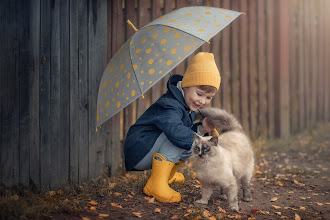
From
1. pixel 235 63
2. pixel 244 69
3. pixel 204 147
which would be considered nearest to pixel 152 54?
pixel 204 147

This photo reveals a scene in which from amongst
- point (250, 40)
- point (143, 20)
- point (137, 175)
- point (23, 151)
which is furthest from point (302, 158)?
point (23, 151)

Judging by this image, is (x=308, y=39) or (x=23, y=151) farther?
(x=308, y=39)

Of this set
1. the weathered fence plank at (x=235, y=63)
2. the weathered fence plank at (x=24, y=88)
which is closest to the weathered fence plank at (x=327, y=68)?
the weathered fence plank at (x=235, y=63)

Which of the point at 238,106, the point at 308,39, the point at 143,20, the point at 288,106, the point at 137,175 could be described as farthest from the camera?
the point at 308,39

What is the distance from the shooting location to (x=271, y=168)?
557 centimetres

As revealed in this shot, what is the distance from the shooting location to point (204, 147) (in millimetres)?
3447

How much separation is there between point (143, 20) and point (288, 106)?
143 inches

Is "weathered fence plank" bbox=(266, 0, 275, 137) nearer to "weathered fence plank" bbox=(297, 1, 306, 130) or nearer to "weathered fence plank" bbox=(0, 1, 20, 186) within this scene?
"weathered fence plank" bbox=(297, 1, 306, 130)

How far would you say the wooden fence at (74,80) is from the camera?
3.79 meters

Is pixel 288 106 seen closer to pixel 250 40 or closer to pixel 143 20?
pixel 250 40

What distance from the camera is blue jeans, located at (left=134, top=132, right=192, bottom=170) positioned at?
3729 millimetres

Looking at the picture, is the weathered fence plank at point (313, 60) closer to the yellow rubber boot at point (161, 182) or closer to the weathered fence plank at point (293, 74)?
the weathered fence plank at point (293, 74)

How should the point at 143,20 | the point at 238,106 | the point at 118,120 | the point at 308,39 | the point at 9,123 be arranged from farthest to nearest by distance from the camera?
1. the point at 308,39
2. the point at 238,106
3. the point at 143,20
4. the point at 118,120
5. the point at 9,123

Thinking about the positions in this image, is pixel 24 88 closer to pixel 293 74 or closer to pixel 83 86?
pixel 83 86
